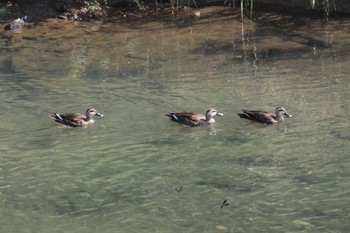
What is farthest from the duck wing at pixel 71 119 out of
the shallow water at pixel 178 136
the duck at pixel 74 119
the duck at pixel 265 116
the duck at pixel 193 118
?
the duck at pixel 265 116

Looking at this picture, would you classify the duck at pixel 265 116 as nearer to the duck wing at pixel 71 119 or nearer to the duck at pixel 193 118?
the duck at pixel 193 118

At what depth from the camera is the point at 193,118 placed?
11195 millimetres

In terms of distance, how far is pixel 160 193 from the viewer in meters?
8.41

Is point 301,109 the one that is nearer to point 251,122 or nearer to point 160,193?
point 251,122

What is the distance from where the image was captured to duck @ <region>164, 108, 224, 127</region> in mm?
11102

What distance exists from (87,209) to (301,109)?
4845 mm

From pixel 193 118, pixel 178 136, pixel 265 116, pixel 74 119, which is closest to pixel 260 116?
pixel 265 116

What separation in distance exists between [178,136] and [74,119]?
1712 mm

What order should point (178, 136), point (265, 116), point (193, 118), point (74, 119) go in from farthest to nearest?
point (74, 119), point (193, 118), point (265, 116), point (178, 136)

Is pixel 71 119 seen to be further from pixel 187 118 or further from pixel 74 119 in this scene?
pixel 187 118

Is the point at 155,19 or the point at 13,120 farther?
the point at 155,19

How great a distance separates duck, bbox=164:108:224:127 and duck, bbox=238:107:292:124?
0.44m

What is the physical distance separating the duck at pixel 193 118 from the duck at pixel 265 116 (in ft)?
1.44

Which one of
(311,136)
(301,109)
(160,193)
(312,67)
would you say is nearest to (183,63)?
(312,67)
